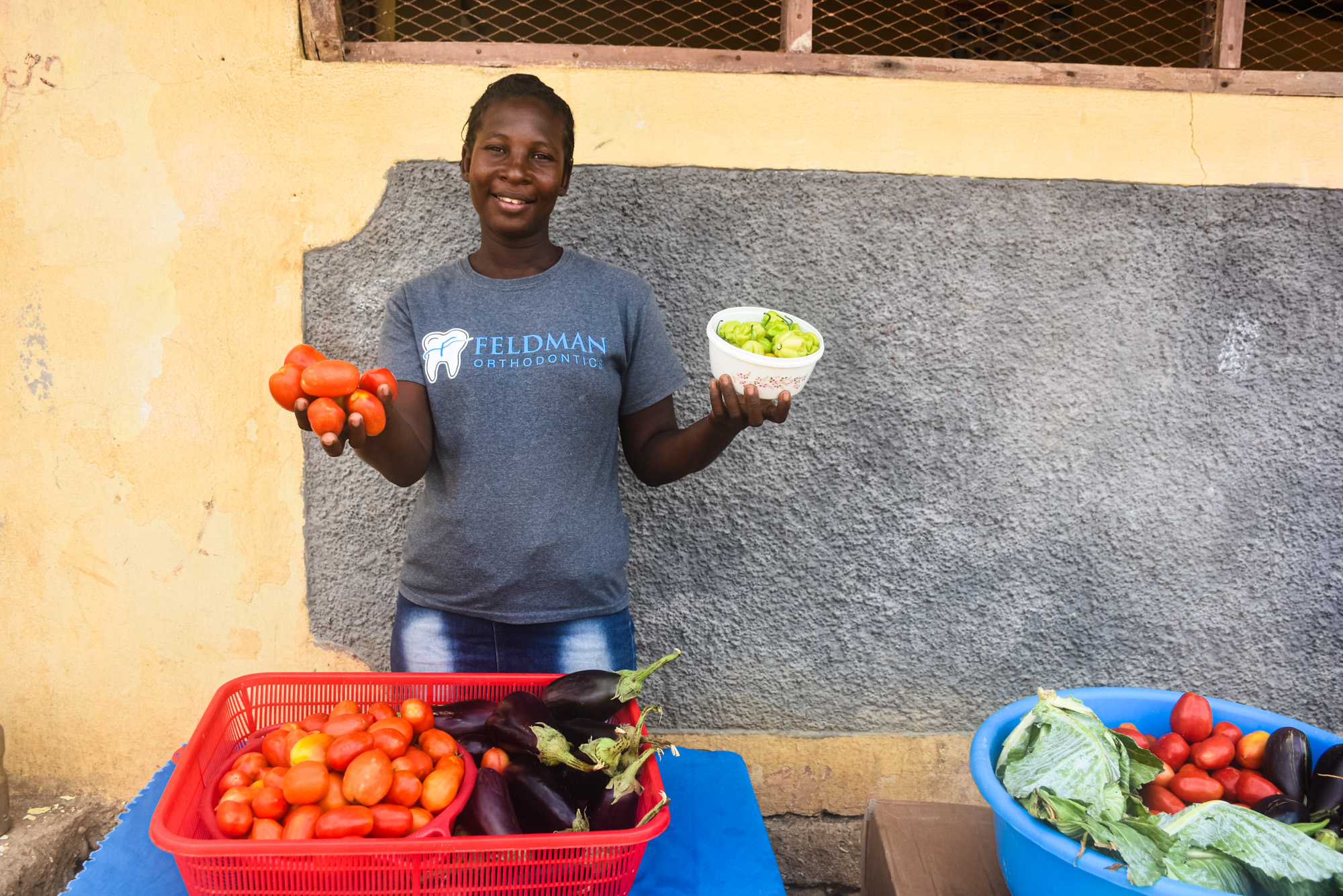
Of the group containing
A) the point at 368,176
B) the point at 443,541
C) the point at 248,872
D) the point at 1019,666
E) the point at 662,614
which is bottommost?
the point at 1019,666

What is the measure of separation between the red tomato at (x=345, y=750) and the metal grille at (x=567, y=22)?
177 cm

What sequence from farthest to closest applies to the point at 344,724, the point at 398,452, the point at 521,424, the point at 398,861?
the point at 521,424 < the point at 398,452 < the point at 344,724 < the point at 398,861

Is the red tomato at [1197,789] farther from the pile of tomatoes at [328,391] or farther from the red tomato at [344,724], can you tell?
the pile of tomatoes at [328,391]

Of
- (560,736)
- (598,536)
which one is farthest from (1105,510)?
(560,736)

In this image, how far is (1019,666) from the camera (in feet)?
8.48

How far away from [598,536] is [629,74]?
1429 mm

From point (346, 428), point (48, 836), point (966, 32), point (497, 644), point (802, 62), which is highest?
point (966, 32)

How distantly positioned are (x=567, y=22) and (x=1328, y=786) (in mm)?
2965

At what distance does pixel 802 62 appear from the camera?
2.39 meters

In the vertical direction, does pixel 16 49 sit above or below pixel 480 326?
above

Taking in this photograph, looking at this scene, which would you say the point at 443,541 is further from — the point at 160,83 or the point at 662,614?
the point at 160,83

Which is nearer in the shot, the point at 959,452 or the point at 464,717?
the point at 464,717

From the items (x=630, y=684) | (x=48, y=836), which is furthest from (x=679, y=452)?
(x=48, y=836)

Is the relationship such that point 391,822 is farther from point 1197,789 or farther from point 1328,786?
point 1328,786
